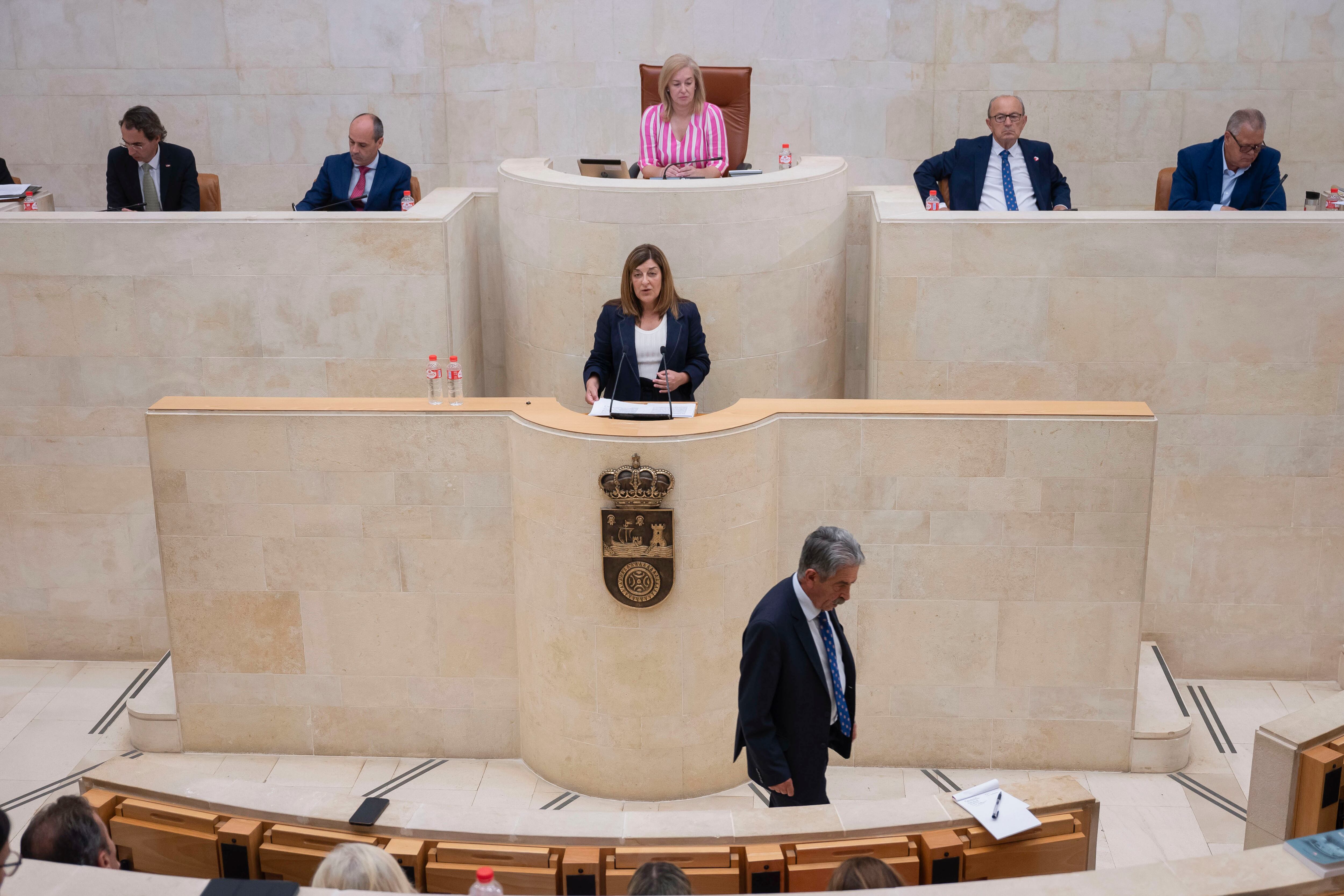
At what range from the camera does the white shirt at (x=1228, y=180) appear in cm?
791

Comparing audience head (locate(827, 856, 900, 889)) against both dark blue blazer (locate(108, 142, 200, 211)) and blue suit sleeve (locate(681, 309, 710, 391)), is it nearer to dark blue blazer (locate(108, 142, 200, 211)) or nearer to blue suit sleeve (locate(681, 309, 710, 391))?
blue suit sleeve (locate(681, 309, 710, 391))

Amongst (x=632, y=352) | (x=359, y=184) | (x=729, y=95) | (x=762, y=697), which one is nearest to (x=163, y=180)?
(x=359, y=184)

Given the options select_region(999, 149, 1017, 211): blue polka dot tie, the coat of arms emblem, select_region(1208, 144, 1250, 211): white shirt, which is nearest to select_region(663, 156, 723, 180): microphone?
select_region(999, 149, 1017, 211): blue polka dot tie

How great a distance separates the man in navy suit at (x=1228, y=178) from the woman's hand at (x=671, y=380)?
125 inches

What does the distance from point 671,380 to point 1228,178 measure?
3.66 m

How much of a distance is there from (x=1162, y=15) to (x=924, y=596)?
17.2 feet

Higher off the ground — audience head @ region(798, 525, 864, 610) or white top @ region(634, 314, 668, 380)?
white top @ region(634, 314, 668, 380)

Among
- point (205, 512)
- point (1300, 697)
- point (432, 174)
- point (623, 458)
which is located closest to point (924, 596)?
point (623, 458)

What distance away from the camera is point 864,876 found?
149 inches

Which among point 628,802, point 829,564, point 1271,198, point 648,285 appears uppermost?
point 1271,198

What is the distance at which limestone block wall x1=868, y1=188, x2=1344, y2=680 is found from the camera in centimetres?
741

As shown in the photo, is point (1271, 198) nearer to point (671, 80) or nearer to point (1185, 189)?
point (1185, 189)

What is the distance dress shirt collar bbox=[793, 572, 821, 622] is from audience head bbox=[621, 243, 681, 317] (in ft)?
8.17

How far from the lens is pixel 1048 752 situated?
22.5ft
